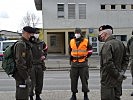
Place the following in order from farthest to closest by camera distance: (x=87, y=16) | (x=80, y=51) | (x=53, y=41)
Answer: (x=53, y=41) < (x=87, y=16) < (x=80, y=51)

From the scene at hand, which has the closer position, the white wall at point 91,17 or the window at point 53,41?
the white wall at point 91,17

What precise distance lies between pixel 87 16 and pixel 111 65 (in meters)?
33.5

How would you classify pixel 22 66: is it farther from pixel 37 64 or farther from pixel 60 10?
pixel 60 10

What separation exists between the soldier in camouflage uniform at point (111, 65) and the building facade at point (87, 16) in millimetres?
31989

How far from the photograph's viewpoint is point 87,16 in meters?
39.4

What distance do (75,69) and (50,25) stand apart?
2948 centimetres

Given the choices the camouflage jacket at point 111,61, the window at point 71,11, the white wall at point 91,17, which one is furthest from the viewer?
the window at point 71,11

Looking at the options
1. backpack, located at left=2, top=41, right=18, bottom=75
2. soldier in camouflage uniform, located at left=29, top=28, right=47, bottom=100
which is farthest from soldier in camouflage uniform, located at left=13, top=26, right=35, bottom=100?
soldier in camouflage uniform, located at left=29, top=28, right=47, bottom=100

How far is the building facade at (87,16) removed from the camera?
3894 cm

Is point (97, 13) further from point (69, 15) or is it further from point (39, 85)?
point (39, 85)

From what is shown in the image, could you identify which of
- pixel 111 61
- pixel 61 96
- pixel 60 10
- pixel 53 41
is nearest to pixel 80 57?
pixel 61 96

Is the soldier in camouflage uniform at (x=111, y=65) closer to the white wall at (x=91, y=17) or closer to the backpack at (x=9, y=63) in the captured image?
the backpack at (x=9, y=63)

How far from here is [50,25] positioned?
128 feet

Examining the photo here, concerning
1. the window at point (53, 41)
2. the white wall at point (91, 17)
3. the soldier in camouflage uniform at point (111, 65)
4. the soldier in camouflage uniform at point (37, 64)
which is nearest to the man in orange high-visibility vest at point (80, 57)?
the soldier in camouflage uniform at point (37, 64)
